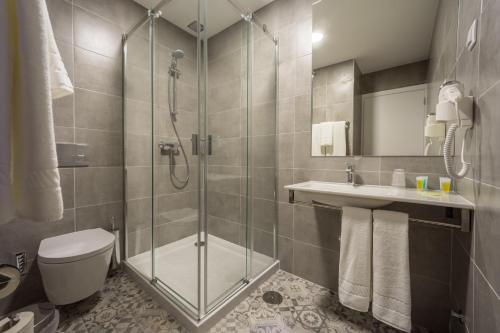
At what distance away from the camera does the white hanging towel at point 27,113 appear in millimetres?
498

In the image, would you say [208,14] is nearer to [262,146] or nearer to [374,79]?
[262,146]

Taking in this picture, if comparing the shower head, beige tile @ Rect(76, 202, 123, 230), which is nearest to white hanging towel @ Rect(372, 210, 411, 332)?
the shower head

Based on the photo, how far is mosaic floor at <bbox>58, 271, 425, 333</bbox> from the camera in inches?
49.2

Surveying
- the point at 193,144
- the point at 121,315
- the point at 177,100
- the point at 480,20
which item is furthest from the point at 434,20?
the point at 121,315

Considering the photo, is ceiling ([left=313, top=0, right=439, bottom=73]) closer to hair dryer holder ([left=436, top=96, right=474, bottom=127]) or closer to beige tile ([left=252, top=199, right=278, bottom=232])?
hair dryer holder ([left=436, top=96, right=474, bottom=127])

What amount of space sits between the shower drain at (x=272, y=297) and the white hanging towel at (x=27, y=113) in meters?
1.44

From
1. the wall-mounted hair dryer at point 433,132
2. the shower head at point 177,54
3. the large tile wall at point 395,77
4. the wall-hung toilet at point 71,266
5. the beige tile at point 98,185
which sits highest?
the shower head at point 177,54

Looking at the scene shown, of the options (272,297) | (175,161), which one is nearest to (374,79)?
(175,161)

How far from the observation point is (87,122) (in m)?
1.66

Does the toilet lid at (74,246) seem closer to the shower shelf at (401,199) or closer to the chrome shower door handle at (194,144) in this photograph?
the chrome shower door handle at (194,144)

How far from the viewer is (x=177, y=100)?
168 centimetres

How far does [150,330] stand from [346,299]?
1.21m

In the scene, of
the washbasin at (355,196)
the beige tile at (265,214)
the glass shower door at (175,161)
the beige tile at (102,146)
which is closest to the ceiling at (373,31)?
the washbasin at (355,196)

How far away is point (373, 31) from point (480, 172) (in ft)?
3.82
